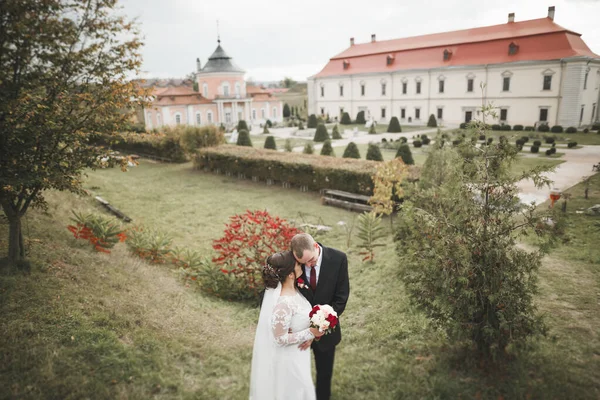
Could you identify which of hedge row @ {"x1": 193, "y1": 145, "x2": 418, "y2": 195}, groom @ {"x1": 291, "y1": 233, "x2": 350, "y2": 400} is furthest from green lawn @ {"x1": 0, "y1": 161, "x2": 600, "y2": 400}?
hedge row @ {"x1": 193, "y1": 145, "x2": 418, "y2": 195}

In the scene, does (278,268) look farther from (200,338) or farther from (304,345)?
(200,338)

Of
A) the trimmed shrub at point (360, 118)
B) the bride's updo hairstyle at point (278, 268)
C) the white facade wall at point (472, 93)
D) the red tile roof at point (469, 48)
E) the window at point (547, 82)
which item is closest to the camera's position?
the bride's updo hairstyle at point (278, 268)

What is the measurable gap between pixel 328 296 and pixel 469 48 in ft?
143

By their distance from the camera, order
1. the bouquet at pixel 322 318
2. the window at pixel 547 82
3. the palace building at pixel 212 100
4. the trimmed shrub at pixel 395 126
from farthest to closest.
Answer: the palace building at pixel 212 100, the trimmed shrub at pixel 395 126, the window at pixel 547 82, the bouquet at pixel 322 318

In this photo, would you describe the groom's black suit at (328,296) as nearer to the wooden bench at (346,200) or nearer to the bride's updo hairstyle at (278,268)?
the bride's updo hairstyle at (278,268)

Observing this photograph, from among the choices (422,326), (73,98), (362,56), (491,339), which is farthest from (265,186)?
(362,56)

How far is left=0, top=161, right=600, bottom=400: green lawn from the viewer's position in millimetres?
4047

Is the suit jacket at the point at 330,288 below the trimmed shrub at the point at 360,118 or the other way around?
below

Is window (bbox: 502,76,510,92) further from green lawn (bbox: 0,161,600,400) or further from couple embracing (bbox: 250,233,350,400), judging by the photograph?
couple embracing (bbox: 250,233,350,400)

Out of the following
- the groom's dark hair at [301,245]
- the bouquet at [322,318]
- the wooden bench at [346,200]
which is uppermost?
the groom's dark hair at [301,245]

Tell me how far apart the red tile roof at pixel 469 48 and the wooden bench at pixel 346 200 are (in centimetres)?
3070

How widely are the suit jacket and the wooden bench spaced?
31.9ft

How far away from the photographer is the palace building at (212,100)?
47.9 meters

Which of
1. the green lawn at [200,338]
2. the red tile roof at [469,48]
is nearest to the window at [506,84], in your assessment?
the red tile roof at [469,48]
